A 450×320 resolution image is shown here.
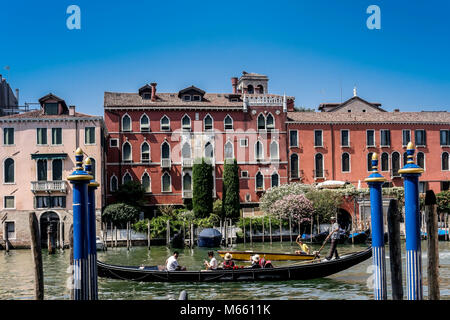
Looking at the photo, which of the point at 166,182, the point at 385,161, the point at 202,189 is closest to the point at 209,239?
the point at 202,189

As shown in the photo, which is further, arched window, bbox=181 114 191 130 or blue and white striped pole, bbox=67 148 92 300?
arched window, bbox=181 114 191 130

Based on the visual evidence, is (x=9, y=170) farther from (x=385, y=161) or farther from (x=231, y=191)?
(x=385, y=161)

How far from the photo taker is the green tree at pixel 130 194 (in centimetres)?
3136

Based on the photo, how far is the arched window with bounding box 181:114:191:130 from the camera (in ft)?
111

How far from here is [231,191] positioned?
32406 millimetres

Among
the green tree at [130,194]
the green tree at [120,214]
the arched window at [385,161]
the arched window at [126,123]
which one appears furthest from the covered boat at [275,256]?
the arched window at [385,161]

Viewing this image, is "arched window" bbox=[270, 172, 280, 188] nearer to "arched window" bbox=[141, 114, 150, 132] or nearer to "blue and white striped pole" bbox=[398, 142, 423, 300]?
"arched window" bbox=[141, 114, 150, 132]

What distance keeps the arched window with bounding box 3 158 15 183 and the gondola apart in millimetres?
16177

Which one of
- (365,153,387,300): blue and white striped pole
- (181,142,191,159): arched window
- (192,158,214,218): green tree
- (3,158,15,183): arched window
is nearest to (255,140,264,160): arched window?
(192,158,214,218): green tree

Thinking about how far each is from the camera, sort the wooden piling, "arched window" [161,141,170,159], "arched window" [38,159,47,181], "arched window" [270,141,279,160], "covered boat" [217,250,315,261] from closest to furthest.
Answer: the wooden piling < "covered boat" [217,250,315,261] < "arched window" [38,159,47,181] < "arched window" [161,141,170,159] < "arched window" [270,141,279,160]

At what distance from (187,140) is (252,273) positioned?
19061 mm

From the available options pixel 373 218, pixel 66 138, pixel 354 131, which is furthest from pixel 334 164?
pixel 373 218

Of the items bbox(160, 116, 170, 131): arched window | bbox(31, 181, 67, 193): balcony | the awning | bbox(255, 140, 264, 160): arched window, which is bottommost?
bbox(31, 181, 67, 193): balcony
